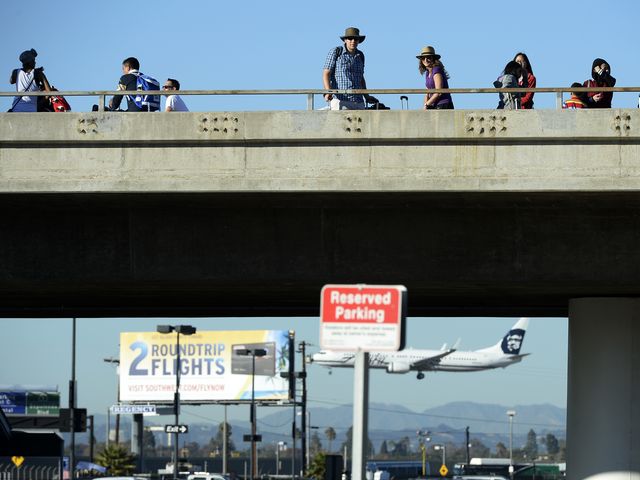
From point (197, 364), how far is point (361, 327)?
367ft

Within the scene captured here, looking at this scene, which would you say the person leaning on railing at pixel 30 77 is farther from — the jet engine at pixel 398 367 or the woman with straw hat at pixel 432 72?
the jet engine at pixel 398 367

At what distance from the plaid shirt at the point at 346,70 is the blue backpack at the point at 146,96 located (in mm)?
2705

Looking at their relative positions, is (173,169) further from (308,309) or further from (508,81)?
(308,309)

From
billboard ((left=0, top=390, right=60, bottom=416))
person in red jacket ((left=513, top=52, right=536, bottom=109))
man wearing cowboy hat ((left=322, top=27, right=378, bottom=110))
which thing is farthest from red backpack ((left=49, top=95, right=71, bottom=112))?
billboard ((left=0, top=390, right=60, bottom=416))

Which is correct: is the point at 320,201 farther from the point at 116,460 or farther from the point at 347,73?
the point at 116,460

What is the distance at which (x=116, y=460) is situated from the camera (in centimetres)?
11031

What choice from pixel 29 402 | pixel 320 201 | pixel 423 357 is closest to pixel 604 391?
pixel 320 201

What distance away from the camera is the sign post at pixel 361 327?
10.1m

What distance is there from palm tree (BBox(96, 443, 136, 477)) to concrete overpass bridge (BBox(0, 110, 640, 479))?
8972cm

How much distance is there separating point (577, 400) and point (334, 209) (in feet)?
19.8

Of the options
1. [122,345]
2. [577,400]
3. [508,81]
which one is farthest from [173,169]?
[122,345]

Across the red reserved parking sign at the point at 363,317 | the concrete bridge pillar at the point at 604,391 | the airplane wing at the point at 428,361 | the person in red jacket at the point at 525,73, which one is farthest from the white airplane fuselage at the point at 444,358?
the red reserved parking sign at the point at 363,317

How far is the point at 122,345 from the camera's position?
123062mm

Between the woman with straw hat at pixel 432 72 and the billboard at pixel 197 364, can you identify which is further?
the billboard at pixel 197 364
